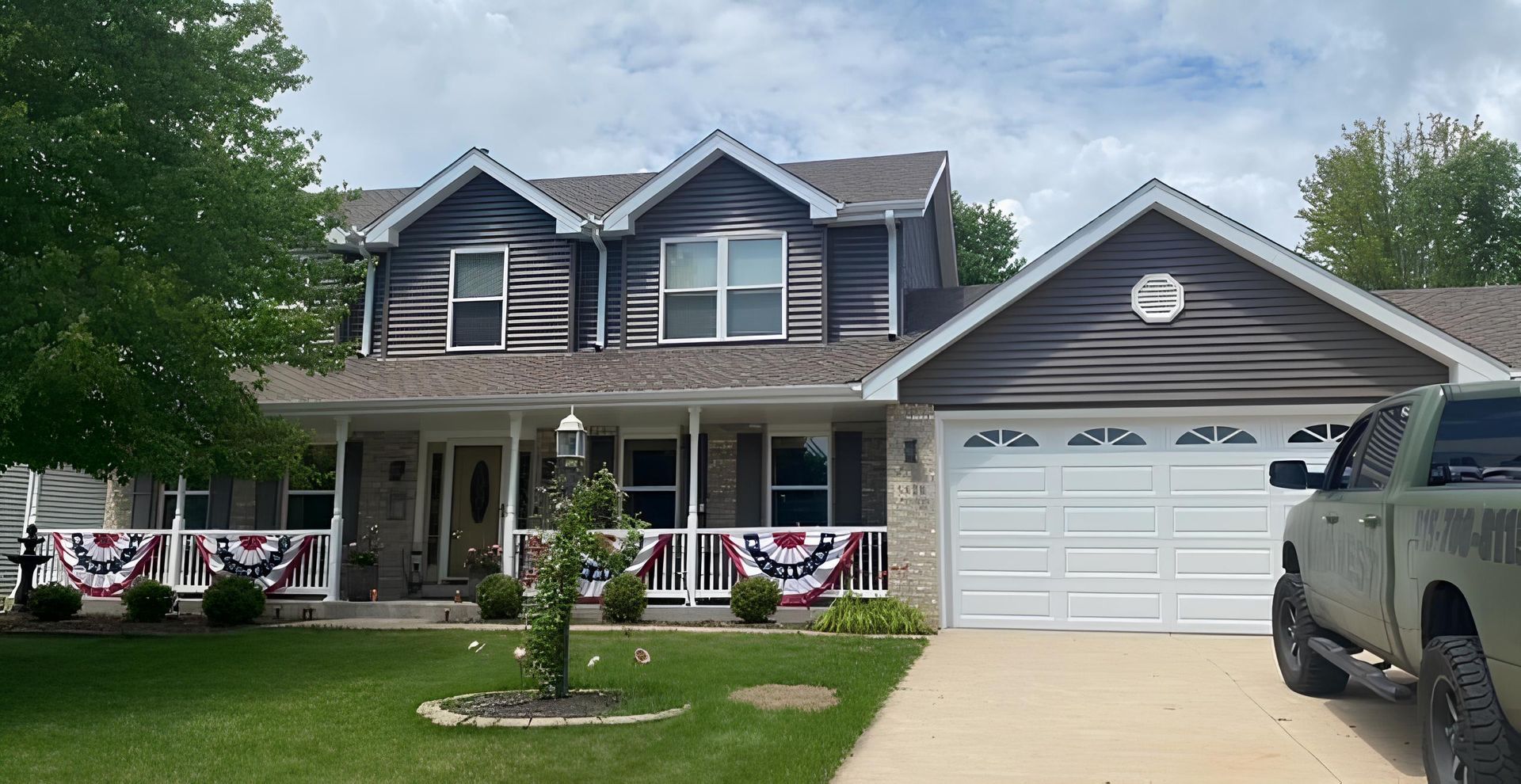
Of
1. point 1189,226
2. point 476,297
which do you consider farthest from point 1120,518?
point 476,297

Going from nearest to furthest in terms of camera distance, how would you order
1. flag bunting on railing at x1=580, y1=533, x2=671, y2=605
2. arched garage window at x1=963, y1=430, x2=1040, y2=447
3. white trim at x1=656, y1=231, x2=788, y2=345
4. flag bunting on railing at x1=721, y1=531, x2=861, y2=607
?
arched garage window at x1=963, y1=430, x2=1040, y2=447
flag bunting on railing at x1=721, y1=531, x2=861, y2=607
flag bunting on railing at x1=580, y1=533, x2=671, y2=605
white trim at x1=656, y1=231, x2=788, y2=345

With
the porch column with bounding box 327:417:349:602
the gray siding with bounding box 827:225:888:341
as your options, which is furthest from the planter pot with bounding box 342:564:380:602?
the gray siding with bounding box 827:225:888:341

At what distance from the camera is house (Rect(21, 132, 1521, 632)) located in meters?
12.8

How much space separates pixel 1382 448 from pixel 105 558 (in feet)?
50.9

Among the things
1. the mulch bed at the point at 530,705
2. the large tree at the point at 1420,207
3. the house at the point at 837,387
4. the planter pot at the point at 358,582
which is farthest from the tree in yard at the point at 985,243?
the mulch bed at the point at 530,705

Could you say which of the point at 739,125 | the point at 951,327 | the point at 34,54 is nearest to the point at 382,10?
the point at 739,125

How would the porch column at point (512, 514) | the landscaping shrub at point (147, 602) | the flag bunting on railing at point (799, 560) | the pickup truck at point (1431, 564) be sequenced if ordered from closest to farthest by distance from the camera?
the pickup truck at point (1431, 564), the flag bunting on railing at point (799, 560), the landscaping shrub at point (147, 602), the porch column at point (512, 514)

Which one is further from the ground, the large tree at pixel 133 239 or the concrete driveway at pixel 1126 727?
the large tree at pixel 133 239

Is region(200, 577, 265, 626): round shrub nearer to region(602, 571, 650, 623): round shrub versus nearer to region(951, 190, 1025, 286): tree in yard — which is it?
region(602, 571, 650, 623): round shrub

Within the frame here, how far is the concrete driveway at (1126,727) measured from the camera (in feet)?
20.2

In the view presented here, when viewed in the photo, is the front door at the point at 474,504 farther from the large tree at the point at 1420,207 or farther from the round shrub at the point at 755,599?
the large tree at the point at 1420,207

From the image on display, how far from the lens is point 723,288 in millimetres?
15836

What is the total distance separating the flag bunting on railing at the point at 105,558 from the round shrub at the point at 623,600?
657 cm

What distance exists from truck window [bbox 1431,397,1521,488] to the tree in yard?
3169 centimetres
